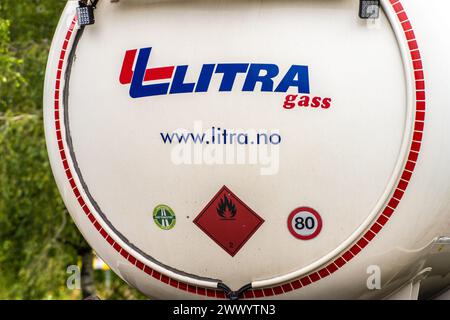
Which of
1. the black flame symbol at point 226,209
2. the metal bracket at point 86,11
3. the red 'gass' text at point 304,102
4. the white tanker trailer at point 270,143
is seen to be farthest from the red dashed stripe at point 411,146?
the metal bracket at point 86,11

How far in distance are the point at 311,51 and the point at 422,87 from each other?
454 mm

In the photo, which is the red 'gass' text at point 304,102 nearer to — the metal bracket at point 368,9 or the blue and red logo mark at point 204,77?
the blue and red logo mark at point 204,77

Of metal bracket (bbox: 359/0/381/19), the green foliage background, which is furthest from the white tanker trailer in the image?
the green foliage background

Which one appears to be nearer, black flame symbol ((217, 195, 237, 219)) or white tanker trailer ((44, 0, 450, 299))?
white tanker trailer ((44, 0, 450, 299))

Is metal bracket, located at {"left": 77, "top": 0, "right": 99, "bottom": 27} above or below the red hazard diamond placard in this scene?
above

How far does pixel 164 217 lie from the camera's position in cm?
382

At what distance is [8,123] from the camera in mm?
7781

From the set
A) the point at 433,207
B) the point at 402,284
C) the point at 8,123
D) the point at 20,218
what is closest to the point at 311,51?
the point at 433,207

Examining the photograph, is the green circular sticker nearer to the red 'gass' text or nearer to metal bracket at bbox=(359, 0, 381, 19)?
the red 'gass' text

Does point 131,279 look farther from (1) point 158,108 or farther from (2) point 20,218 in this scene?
(2) point 20,218

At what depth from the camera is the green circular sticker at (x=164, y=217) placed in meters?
3.80

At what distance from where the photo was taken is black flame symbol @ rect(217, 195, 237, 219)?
372 cm

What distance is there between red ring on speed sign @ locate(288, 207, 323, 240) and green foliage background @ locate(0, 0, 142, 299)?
4136mm

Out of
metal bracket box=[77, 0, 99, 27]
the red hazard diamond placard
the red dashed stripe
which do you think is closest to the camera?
the red dashed stripe
